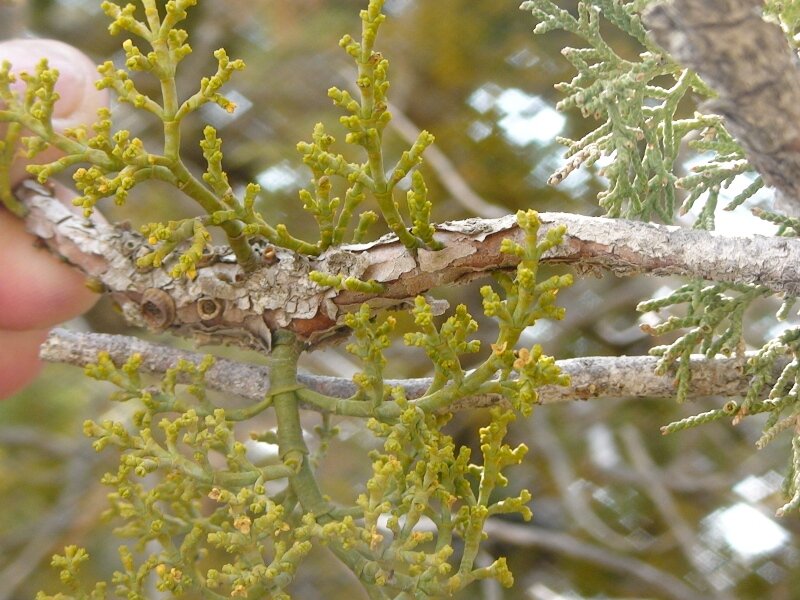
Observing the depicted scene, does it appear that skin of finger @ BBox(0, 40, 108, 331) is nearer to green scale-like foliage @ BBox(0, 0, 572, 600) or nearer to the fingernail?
the fingernail

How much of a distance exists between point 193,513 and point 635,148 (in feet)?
1.75

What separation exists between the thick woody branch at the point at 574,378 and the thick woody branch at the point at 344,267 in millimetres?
30

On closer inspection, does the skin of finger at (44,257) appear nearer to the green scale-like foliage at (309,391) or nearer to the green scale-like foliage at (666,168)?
the green scale-like foliage at (309,391)

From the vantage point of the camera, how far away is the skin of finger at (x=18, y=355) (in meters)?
1.10

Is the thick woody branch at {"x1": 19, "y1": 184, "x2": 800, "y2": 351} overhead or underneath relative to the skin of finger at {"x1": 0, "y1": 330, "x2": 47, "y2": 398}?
underneath

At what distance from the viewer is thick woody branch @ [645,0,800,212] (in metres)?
0.53

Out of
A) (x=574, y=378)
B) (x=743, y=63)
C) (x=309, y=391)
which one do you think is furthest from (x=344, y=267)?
(x=743, y=63)

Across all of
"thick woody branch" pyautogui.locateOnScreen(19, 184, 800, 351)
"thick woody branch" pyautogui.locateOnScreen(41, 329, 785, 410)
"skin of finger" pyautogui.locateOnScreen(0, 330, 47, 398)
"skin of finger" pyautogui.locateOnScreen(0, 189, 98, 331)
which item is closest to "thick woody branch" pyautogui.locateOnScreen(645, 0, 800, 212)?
"thick woody branch" pyautogui.locateOnScreen(19, 184, 800, 351)

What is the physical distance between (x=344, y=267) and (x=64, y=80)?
478 mm

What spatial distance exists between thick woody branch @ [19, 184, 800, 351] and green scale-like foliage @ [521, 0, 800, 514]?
7 centimetres

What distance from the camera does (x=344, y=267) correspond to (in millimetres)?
818

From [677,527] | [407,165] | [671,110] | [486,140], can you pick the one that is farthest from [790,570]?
[407,165]

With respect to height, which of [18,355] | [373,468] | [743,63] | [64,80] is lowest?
[373,468]

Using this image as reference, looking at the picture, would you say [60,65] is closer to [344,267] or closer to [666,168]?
[344,267]
